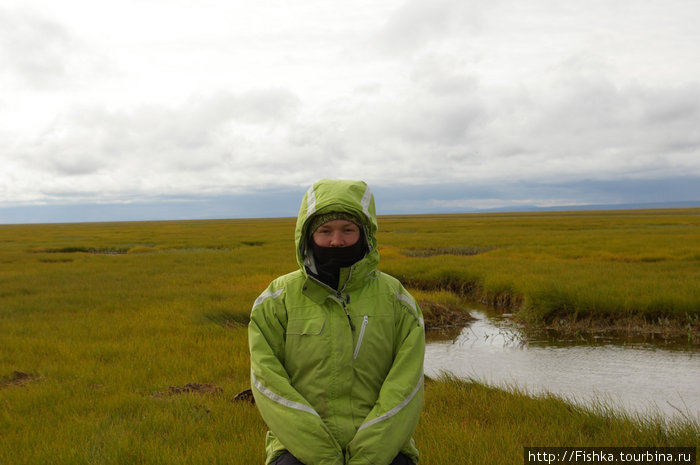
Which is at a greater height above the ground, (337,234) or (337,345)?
(337,234)

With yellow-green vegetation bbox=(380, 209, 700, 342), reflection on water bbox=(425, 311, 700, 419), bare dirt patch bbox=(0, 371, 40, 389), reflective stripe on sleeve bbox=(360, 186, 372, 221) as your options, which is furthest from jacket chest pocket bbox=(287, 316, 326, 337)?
yellow-green vegetation bbox=(380, 209, 700, 342)

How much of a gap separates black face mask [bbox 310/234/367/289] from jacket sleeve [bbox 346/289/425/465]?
0.38 meters

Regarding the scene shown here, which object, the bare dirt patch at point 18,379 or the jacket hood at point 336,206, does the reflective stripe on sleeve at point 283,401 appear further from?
the bare dirt patch at point 18,379

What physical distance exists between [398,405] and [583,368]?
7119mm

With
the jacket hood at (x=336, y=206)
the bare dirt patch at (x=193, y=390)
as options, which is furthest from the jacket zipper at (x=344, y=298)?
the bare dirt patch at (x=193, y=390)

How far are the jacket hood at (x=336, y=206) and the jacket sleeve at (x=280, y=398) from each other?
32 cm

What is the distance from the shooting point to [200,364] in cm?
745

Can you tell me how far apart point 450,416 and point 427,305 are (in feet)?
23.6

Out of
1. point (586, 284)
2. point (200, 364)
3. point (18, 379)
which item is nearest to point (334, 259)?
point (200, 364)

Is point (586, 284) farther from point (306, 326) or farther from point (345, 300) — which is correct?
point (306, 326)

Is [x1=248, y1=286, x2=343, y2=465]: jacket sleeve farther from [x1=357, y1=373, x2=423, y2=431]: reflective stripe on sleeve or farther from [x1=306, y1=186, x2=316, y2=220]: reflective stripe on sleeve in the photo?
[x1=306, y1=186, x2=316, y2=220]: reflective stripe on sleeve

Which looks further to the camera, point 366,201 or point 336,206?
point 366,201

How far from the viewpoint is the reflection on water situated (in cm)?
711

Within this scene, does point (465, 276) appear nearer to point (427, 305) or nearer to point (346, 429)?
point (427, 305)
